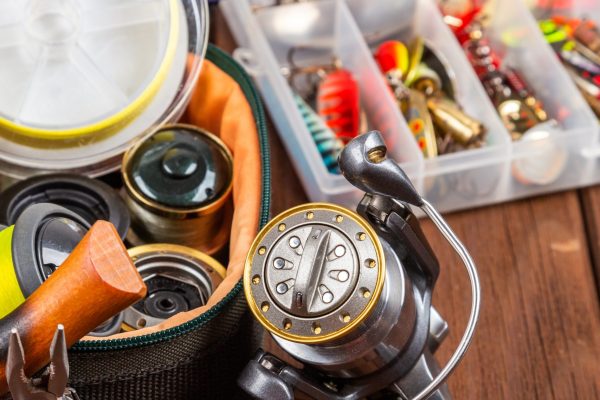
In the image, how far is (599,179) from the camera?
1.11 meters

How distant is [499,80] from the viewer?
1.16m

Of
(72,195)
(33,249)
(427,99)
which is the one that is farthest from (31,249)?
(427,99)

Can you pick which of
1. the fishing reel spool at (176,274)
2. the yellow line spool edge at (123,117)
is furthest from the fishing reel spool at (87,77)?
the fishing reel spool at (176,274)

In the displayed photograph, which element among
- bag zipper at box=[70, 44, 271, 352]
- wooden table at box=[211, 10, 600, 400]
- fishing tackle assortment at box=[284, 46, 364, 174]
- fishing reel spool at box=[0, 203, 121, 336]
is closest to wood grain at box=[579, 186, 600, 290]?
wooden table at box=[211, 10, 600, 400]

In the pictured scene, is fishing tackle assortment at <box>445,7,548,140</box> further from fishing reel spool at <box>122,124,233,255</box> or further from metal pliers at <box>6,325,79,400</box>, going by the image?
metal pliers at <box>6,325,79,400</box>

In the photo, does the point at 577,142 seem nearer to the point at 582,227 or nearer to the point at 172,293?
the point at 582,227

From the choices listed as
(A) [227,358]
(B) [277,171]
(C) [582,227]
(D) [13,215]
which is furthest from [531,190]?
(D) [13,215]

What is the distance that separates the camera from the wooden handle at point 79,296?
67 cm

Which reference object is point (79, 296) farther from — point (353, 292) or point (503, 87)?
point (503, 87)

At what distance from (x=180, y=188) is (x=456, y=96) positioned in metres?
0.35

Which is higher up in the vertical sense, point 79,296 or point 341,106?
point 79,296

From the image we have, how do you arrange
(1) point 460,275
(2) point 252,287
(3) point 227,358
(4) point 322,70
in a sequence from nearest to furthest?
(2) point 252,287, (3) point 227,358, (1) point 460,275, (4) point 322,70

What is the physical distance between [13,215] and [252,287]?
27cm

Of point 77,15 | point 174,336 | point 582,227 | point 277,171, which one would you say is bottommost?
point 582,227
